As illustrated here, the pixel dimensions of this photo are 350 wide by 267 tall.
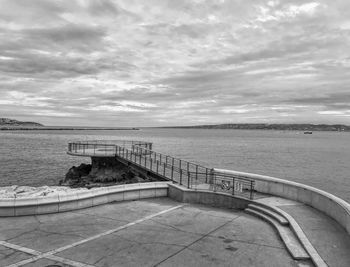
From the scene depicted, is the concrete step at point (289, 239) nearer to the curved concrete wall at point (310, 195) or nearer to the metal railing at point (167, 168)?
the curved concrete wall at point (310, 195)

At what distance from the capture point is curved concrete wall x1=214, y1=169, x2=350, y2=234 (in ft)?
30.5

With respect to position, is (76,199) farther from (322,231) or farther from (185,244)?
(322,231)

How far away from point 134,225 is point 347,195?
29.8 metres

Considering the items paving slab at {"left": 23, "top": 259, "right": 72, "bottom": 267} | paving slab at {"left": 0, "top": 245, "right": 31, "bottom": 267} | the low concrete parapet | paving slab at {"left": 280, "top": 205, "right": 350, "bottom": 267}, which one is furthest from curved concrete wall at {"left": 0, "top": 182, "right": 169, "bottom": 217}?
paving slab at {"left": 280, "top": 205, "right": 350, "bottom": 267}

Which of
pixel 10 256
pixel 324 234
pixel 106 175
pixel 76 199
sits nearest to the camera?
pixel 10 256

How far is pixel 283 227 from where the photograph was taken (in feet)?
31.0

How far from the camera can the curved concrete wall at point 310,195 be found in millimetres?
9291

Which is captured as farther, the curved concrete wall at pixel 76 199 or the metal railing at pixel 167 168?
the metal railing at pixel 167 168

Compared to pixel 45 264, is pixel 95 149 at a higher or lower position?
higher

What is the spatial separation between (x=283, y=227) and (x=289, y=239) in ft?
3.25

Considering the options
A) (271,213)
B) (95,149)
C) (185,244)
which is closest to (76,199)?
(185,244)

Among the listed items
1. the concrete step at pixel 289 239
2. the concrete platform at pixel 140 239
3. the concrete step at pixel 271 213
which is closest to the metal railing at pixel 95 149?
the concrete platform at pixel 140 239

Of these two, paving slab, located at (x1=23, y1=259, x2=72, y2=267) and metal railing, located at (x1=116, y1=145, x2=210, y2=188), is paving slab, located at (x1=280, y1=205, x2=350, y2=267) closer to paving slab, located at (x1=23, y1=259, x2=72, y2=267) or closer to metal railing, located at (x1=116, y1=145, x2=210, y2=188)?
paving slab, located at (x1=23, y1=259, x2=72, y2=267)

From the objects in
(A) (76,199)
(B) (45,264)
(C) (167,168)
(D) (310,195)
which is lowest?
(C) (167,168)
